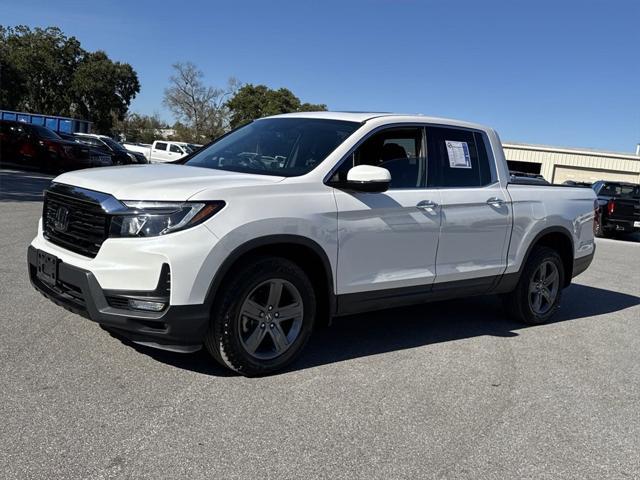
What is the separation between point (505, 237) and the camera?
19.1 ft

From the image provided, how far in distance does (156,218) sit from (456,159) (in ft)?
9.50

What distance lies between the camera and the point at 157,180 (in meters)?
4.08

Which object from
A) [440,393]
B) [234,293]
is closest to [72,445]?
[234,293]

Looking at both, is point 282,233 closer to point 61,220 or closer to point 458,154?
point 61,220

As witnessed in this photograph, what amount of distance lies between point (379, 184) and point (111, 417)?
232 cm

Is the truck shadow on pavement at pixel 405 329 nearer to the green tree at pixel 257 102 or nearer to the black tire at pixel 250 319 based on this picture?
the black tire at pixel 250 319

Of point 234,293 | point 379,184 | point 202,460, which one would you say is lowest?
point 202,460

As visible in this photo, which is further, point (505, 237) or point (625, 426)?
point (505, 237)

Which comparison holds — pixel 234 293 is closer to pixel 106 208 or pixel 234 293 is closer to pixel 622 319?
pixel 106 208

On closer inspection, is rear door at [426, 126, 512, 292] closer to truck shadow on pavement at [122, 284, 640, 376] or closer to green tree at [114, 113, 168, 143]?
truck shadow on pavement at [122, 284, 640, 376]

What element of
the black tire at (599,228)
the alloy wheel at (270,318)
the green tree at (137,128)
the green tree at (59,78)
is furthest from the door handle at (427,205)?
the green tree at (137,128)

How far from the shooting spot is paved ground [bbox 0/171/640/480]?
10.4ft

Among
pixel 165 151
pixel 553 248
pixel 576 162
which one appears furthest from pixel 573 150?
pixel 553 248

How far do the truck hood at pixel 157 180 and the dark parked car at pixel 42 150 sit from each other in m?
17.7
